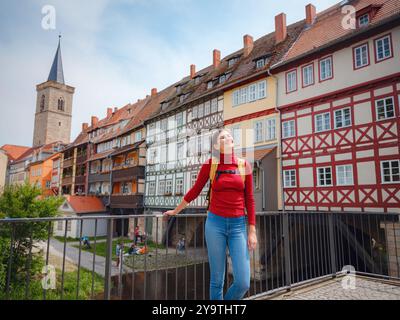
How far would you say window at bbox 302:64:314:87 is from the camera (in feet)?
53.5

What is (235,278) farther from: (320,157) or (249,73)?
(249,73)

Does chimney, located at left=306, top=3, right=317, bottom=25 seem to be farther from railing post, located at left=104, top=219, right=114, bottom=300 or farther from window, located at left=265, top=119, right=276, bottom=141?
railing post, located at left=104, top=219, right=114, bottom=300

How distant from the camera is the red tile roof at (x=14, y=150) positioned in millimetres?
76312

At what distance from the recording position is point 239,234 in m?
3.00

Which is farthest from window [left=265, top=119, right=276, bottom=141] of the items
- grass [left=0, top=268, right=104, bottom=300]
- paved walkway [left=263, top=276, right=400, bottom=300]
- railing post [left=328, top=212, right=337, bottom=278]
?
paved walkway [left=263, top=276, right=400, bottom=300]

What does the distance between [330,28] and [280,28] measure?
4886 millimetres

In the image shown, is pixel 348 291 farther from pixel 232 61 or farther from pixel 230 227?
pixel 232 61

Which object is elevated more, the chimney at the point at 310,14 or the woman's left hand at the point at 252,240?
the chimney at the point at 310,14

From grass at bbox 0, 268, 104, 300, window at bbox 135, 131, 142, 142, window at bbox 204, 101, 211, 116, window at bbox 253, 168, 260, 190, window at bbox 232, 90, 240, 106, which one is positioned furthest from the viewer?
window at bbox 135, 131, 142, 142

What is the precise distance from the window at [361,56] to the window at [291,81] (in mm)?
3248

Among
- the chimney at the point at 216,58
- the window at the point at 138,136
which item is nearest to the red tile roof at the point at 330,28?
the chimney at the point at 216,58

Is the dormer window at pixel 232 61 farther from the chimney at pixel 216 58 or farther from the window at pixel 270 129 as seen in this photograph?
the window at pixel 270 129

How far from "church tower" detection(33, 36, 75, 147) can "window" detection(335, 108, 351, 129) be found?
67663 mm

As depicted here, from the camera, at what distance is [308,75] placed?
1648 cm
